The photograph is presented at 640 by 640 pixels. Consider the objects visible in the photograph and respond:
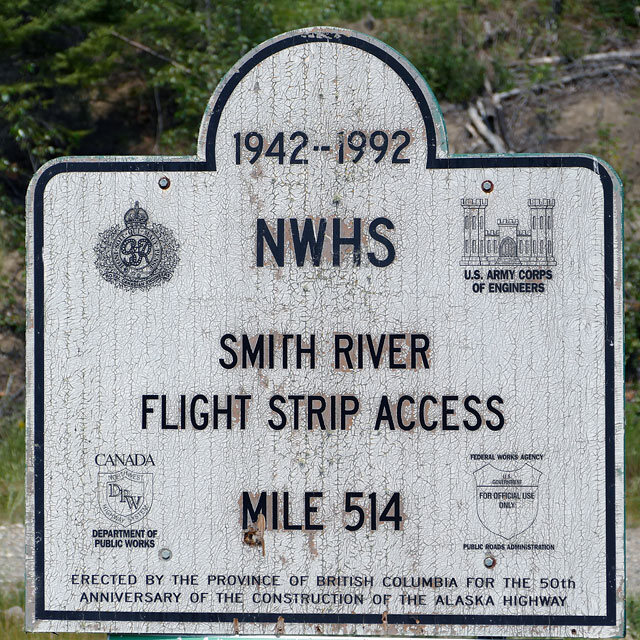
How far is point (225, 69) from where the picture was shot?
8562 millimetres

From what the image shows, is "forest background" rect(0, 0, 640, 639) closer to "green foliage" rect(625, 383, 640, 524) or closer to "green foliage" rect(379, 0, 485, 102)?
"green foliage" rect(379, 0, 485, 102)

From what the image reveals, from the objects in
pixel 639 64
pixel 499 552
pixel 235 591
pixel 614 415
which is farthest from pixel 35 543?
pixel 639 64

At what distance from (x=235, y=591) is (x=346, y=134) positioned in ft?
4.81

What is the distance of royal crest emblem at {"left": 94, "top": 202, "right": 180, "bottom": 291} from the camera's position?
8.63 ft

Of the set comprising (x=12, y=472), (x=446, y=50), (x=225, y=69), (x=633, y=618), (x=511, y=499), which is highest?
(x=446, y=50)

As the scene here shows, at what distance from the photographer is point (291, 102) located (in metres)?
2.60

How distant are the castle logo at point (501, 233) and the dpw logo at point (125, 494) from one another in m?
1.22

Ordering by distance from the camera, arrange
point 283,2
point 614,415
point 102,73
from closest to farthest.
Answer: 1. point 614,415
2. point 102,73
3. point 283,2

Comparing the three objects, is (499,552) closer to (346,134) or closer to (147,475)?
(147,475)

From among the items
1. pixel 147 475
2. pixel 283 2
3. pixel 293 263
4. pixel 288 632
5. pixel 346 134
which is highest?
pixel 283 2

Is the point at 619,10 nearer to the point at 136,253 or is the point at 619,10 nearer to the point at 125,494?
the point at 136,253

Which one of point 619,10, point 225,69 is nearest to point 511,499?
point 225,69

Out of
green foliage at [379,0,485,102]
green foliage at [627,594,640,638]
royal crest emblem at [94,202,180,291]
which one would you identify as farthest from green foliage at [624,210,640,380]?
royal crest emblem at [94,202,180,291]

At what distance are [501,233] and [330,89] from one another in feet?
2.28
